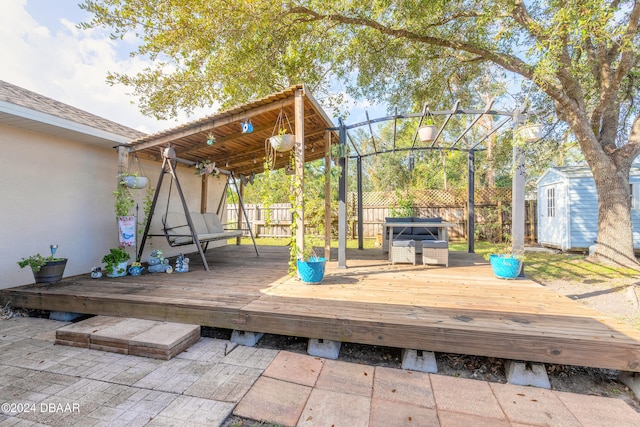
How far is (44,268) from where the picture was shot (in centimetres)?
331

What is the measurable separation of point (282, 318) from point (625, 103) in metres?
9.70

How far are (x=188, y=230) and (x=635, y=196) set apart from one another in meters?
10.9

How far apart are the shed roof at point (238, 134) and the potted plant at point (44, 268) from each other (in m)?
1.85

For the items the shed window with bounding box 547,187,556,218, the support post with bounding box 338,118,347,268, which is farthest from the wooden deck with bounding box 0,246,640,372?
the shed window with bounding box 547,187,556,218

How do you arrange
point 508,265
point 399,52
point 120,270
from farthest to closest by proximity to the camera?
point 399,52, point 120,270, point 508,265

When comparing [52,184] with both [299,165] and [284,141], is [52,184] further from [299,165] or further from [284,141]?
[299,165]

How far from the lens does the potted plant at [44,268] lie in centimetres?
326

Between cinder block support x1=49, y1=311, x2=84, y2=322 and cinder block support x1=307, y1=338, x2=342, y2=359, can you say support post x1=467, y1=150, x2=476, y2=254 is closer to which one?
cinder block support x1=307, y1=338, x2=342, y2=359

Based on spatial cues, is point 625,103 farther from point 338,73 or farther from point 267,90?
point 267,90

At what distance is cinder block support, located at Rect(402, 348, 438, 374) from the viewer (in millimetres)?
2168

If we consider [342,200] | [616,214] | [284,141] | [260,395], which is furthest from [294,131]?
[616,214]

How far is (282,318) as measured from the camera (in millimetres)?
2416

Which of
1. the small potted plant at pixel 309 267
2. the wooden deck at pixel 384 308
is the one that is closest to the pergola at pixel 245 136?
the small potted plant at pixel 309 267

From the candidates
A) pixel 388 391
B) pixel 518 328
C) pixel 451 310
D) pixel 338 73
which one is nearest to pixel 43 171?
pixel 388 391
